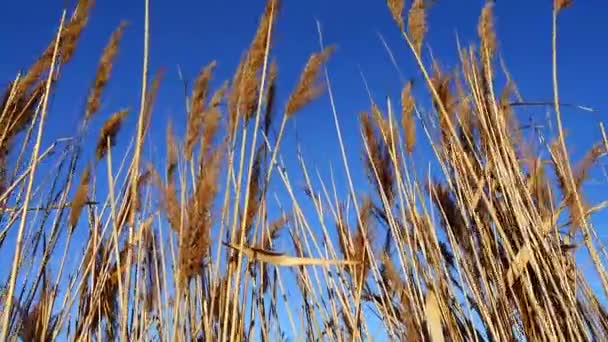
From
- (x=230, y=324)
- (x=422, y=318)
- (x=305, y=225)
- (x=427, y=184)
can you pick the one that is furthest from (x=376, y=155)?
(x=230, y=324)

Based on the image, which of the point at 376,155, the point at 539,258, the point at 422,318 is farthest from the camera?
the point at 376,155

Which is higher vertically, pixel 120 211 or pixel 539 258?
pixel 120 211

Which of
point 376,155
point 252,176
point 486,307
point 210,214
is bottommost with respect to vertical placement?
point 486,307

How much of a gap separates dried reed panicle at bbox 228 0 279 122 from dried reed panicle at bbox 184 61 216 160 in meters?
0.09

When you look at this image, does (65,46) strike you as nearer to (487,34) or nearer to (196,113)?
(196,113)

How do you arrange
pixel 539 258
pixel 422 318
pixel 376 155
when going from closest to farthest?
pixel 539 258 < pixel 422 318 < pixel 376 155

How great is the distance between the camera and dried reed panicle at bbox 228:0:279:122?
1.47 meters

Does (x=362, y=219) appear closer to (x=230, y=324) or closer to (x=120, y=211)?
(x=230, y=324)

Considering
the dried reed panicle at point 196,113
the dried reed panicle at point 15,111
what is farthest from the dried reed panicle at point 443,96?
the dried reed panicle at point 15,111

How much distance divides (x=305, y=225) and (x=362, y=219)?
17 cm

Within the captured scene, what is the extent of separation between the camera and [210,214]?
54.9 inches

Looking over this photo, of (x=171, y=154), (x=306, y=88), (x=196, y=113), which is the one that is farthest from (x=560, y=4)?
(x=171, y=154)

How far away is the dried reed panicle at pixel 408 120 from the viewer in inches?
64.4

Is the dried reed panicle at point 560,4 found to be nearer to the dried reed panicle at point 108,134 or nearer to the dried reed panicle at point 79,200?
the dried reed panicle at point 108,134
